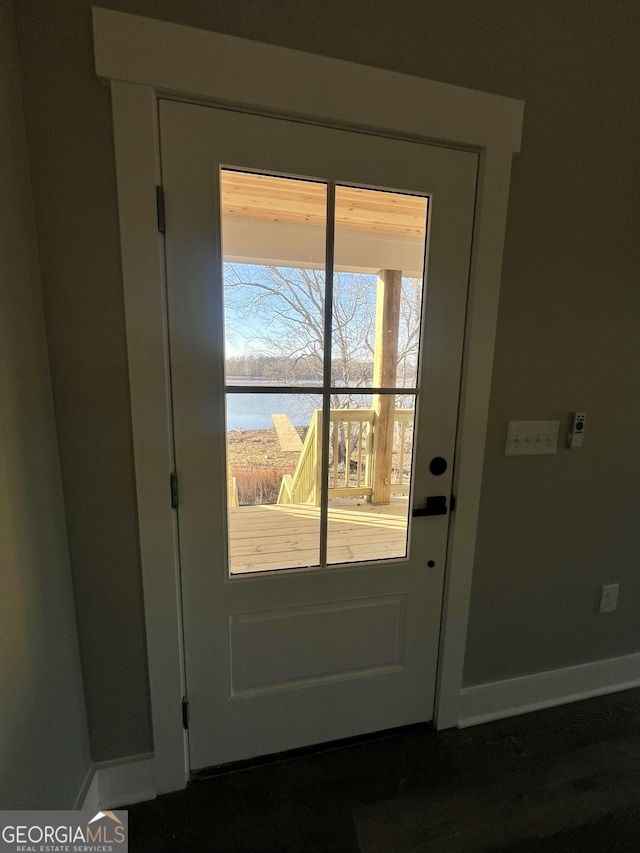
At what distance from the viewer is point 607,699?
5.19ft

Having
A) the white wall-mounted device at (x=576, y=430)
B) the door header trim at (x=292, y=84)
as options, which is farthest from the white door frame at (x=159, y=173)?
the white wall-mounted device at (x=576, y=430)

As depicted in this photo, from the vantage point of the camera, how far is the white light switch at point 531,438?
126 cm

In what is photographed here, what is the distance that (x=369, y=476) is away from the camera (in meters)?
1.21

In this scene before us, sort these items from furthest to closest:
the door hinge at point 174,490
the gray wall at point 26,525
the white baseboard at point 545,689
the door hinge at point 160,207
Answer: the white baseboard at point 545,689 < the door hinge at point 174,490 < the door hinge at point 160,207 < the gray wall at point 26,525

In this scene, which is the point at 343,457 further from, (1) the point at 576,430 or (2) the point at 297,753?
(2) the point at 297,753

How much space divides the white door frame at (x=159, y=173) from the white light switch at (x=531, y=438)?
0.42 feet

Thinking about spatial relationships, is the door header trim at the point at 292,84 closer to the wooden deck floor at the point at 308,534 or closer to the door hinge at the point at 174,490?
the door hinge at the point at 174,490

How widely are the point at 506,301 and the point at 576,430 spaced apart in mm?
539

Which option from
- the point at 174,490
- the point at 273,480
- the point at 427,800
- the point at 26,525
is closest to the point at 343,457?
the point at 273,480

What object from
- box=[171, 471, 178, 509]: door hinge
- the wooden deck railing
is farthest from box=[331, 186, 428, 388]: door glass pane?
box=[171, 471, 178, 509]: door hinge

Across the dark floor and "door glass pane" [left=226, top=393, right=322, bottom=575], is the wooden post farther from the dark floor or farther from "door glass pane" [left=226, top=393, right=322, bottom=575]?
the dark floor

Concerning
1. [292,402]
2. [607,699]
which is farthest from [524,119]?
[607,699]

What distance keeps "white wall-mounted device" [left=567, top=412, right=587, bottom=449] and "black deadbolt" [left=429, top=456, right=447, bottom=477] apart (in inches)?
19.5

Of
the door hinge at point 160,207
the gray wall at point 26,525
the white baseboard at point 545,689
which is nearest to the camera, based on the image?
the gray wall at point 26,525
